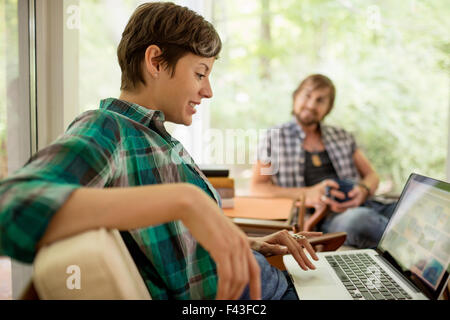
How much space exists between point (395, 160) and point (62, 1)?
12.8 feet

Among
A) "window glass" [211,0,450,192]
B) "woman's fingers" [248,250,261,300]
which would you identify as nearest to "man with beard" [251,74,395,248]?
"window glass" [211,0,450,192]

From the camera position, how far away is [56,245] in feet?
1.79

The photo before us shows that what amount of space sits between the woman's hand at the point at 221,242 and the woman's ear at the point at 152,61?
1.65ft

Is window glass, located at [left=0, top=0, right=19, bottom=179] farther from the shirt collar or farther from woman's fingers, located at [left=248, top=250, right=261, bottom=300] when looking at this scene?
woman's fingers, located at [left=248, top=250, right=261, bottom=300]

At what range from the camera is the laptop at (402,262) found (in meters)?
0.81

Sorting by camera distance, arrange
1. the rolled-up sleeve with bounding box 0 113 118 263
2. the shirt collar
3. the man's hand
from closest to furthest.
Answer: the rolled-up sleeve with bounding box 0 113 118 263
the shirt collar
the man's hand

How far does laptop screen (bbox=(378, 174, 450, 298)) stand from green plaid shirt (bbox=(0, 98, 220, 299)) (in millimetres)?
452

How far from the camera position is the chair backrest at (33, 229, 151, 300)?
536 mm

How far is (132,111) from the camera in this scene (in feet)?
3.06

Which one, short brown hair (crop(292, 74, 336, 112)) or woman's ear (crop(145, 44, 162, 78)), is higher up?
short brown hair (crop(292, 74, 336, 112))

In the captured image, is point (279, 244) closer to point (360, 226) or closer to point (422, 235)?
point (422, 235)

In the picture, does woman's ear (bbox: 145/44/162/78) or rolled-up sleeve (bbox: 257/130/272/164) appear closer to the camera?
woman's ear (bbox: 145/44/162/78)

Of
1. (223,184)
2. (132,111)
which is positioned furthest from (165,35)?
(223,184)

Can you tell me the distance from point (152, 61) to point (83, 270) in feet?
1.93
